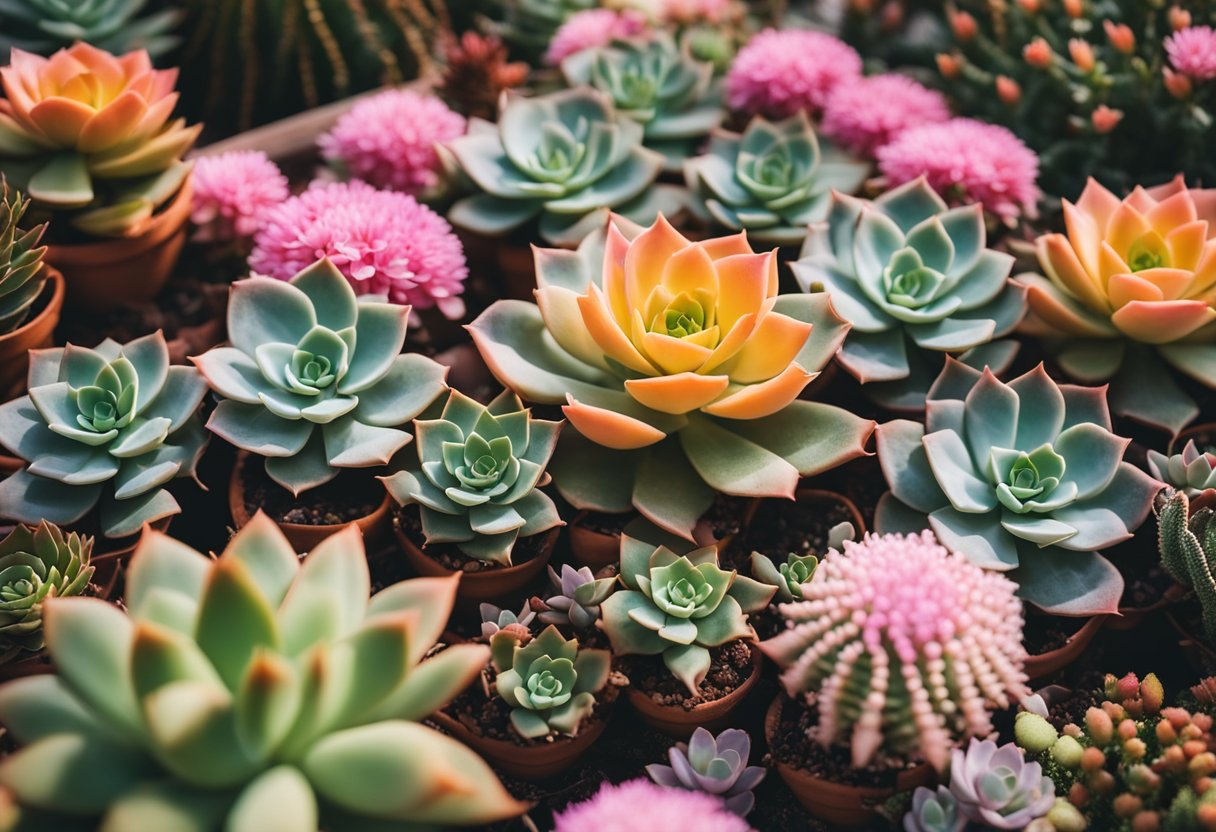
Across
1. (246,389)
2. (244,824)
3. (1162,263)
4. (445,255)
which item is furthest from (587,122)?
(244,824)

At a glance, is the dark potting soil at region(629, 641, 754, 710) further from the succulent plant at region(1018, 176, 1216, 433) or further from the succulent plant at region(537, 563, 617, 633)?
the succulent plant at region(1018, 176, 1216, 433)

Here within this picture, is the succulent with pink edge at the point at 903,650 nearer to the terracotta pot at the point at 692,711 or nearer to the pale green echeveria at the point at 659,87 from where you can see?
the terracotta pot at the point at 692,711

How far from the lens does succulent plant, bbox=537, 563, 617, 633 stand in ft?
4.20

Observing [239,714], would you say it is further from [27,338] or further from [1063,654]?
[1063,654]

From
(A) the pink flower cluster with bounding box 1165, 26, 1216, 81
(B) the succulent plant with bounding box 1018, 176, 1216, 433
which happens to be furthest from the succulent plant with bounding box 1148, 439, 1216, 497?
(A) the pink flower cluster with bounding box 1165, 26, 1216, 81

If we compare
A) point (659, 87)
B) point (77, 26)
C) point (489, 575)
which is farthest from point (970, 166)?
point (77, 26)

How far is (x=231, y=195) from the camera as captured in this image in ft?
5.57

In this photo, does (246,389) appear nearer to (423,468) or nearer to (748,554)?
(423,468)

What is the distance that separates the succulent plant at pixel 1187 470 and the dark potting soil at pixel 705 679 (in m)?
0.63

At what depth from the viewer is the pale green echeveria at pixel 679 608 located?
4.07 ft

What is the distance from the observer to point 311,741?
1.02m

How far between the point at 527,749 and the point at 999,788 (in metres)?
0.53

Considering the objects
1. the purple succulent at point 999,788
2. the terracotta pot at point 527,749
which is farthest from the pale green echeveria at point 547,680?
the purple succulent at point 999,788

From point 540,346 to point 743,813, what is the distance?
683mm
